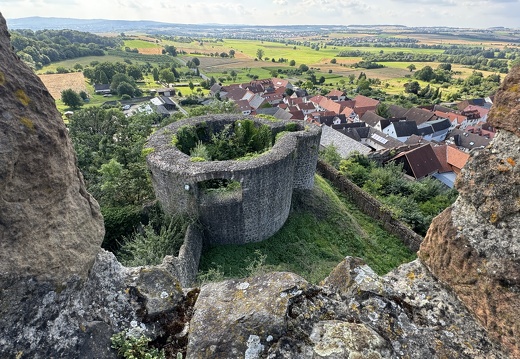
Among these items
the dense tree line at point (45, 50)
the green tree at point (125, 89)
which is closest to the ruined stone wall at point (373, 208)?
the green tree at point (125, 89)

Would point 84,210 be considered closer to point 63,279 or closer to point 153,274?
point 63,279

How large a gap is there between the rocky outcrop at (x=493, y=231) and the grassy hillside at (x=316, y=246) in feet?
24.9

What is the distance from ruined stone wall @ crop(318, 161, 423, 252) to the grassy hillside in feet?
1.21

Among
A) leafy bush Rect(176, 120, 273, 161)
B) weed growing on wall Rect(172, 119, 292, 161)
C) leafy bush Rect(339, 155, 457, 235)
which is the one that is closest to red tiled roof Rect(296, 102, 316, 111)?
leafy bush Rect(339, 155, 457, 235)

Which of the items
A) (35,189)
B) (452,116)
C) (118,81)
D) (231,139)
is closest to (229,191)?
(231,139)

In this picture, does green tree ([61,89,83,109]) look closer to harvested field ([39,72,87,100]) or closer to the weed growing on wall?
harvested field ([39,72,87,100])

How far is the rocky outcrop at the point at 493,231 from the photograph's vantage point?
3.80m

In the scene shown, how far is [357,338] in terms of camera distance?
12.2ft

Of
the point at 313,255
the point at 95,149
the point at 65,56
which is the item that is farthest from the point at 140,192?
the point at 65,56

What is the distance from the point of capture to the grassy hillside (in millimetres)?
12781

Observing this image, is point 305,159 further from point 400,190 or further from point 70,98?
point 70,98

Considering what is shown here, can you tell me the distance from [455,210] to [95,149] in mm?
23703

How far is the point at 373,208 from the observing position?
61.4ft

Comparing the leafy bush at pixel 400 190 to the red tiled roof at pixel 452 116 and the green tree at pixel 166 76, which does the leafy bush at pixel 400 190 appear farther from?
the green tree at pixel 166 76
